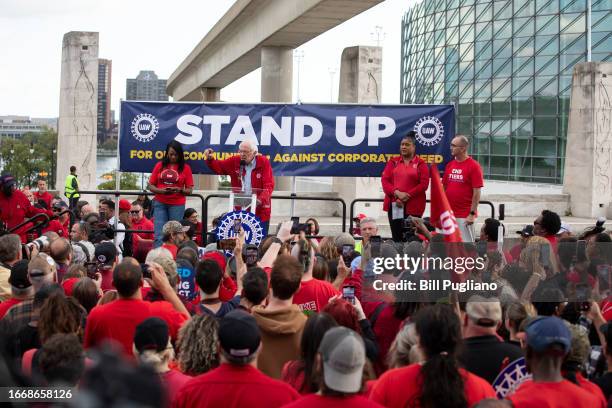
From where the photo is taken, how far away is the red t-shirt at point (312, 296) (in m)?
6.23

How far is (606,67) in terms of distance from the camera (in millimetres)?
25812

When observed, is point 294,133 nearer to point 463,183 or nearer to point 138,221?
point 138,221

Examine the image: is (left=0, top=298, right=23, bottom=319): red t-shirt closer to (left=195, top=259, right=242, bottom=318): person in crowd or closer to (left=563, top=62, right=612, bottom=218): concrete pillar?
(left=195, top=259, right=242, bottom=318): person in crowd

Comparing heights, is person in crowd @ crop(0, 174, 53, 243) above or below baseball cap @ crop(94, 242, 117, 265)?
above

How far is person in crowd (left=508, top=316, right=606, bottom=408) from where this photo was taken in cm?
391

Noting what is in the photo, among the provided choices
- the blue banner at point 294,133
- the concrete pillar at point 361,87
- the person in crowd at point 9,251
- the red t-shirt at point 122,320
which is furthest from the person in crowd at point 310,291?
the concrete pillar at point 361,87

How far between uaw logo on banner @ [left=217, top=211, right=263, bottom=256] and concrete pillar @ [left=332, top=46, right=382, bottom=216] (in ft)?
44.0

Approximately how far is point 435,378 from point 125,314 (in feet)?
7.88

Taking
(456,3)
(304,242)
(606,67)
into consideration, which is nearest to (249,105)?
(304,242)

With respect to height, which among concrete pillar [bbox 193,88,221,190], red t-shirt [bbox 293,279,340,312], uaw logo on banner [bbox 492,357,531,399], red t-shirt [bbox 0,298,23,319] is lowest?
uaw logo on banner [bbox 492,357,531,399]

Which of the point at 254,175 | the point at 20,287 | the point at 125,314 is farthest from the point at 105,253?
the point at 254,175

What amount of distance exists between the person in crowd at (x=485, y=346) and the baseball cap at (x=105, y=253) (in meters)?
3.96

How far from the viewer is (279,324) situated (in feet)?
16.8

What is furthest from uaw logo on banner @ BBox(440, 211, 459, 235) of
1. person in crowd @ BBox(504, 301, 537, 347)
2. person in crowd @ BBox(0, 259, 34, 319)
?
person in crowd @ BBox(0, 259, 34, 319)
